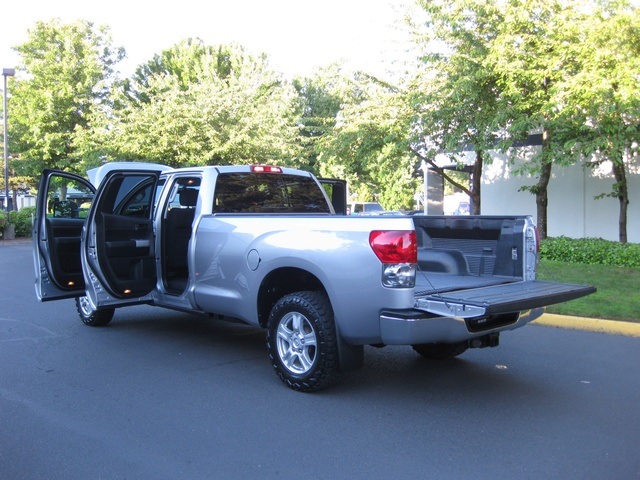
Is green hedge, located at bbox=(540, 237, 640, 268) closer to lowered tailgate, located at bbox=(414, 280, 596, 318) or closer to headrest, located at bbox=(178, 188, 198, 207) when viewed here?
lowered tailgate, located at bbox=(414, 280, 596, 318)

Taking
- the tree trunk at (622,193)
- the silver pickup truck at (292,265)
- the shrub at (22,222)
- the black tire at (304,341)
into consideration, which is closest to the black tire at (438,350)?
the silver pickup truck at (292,265)

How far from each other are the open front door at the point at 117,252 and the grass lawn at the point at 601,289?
558 cm

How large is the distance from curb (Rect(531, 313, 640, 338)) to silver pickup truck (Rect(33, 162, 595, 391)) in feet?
8.80

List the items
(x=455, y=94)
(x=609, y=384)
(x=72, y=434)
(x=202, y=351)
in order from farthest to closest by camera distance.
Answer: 1. (x=455, y=94)
2. (x=202, y=351)
3. (x=609, y=384)
4. (x=72, y=434)

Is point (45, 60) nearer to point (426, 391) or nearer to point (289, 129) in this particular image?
point (289, 129)

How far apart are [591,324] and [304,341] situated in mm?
4691

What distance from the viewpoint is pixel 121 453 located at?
12.9 ft

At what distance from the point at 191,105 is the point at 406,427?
18.9 m

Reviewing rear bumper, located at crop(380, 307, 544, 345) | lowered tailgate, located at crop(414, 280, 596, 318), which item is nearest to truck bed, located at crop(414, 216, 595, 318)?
lowered tailgate, located at crop(414, 280, 596, 318)

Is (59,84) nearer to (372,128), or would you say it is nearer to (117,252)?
(372,128)

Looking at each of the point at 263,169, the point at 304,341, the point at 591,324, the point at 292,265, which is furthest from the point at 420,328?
the point at 591,324

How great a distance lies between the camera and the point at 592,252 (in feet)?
40.6

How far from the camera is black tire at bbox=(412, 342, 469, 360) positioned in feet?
19.6

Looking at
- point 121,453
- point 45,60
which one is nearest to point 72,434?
point 121,453
